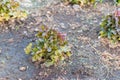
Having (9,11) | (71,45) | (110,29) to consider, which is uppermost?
(9,11)

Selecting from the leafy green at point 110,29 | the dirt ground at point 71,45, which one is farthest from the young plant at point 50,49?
the leafy green at point 110,29

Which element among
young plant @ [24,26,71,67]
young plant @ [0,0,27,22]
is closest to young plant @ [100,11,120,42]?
young plant @ [24,26,71,67]

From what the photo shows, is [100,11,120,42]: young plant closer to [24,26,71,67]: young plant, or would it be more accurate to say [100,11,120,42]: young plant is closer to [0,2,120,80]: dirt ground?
[0,2,120,80]: dirt ground

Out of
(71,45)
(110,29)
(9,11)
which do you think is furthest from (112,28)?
(9,11)

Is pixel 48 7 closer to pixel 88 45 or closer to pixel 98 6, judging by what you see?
pixel 98 6

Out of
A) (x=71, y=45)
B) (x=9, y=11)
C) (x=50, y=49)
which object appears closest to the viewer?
(x=50, y=49)

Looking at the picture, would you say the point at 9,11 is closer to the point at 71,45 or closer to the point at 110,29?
the point at 71,45

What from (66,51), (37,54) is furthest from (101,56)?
(37,54)
